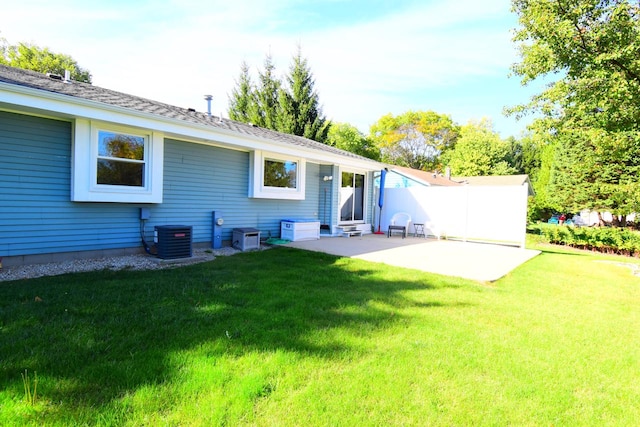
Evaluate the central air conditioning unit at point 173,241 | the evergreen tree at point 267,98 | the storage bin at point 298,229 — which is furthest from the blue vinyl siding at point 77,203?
the evergreen tree at point 267,98

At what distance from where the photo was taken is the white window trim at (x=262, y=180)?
28.2 feet

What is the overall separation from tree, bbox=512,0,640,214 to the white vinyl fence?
2.75 metres

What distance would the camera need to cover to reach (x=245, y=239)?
7.88 metres

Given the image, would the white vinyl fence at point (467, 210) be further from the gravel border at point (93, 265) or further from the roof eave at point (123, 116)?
the gravel border at point (93, 265)

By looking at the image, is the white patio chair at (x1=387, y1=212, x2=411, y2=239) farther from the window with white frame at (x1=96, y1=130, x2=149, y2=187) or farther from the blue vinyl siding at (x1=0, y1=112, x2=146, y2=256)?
the blue vinyl siding at (x1=0, y1=112, x2=146, y2=256)

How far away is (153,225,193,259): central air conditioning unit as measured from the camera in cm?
632

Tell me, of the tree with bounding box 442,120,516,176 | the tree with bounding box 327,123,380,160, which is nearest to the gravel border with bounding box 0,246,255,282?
the tree with bounding box 327,123,380,160

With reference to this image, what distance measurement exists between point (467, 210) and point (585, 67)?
5595 millimetres

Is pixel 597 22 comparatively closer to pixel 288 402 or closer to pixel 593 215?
pixel 288 402

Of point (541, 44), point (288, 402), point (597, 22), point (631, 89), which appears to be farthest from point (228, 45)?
point (288, 402)

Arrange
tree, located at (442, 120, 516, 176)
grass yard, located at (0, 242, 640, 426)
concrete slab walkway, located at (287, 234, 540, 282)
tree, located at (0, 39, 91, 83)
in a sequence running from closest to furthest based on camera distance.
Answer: grass yard, located at (0, 242, 640, 426) → concrete slab walkway, located at (287, 234, 540, 282) → tree, located at (0, 39, 91, 83) → tree, located at (442, 120, 516, 176)

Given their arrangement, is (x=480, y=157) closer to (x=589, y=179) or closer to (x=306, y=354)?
(x=589, y=179)

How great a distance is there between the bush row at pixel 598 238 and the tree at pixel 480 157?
60.4ft

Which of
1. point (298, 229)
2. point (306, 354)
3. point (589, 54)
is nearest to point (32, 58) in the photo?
point (298, 229)
